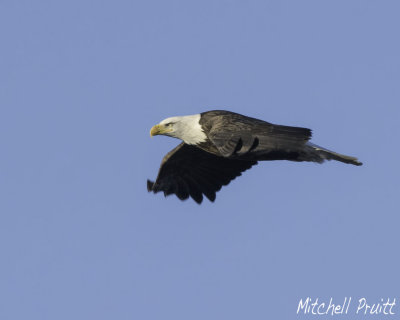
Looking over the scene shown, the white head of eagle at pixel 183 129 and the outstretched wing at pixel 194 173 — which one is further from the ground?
the white head of eagle at pixel 183 129

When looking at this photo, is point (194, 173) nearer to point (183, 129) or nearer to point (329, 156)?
point (183, 129)

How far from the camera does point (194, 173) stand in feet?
64.7

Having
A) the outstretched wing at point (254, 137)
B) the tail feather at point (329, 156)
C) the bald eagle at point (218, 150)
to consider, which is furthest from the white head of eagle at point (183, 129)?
the tail feather at point (329, 156)

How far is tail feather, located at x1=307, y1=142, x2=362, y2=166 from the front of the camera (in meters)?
17.2

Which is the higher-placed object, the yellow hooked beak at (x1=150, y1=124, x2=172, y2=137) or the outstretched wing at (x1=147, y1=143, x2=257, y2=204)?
the yellow hooked beak at (x1=150, y1=124, x2=172, y2=137)

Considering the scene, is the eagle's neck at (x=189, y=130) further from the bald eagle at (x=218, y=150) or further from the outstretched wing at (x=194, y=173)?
the outstretched wing at (x=194, y=173)

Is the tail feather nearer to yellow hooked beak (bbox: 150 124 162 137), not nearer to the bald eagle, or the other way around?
the bald eagle

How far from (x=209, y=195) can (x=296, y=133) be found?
3.53 metres

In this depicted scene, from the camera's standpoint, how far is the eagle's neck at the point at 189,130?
18.2 metres

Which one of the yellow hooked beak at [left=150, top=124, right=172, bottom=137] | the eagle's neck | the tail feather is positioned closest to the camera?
the tail feather

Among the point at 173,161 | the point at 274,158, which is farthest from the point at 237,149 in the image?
the point at 173,161

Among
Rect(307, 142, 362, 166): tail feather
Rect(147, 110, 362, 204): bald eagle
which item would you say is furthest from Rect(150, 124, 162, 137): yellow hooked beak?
Rect(307, 142, 362, 166): tail feather

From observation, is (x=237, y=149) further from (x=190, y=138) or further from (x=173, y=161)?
(x=173, y=161)

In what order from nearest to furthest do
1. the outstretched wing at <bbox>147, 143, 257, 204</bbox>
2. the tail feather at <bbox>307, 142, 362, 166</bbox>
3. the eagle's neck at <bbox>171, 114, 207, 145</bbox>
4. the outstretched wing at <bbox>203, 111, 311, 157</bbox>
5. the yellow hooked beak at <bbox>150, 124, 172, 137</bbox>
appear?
the outstretched wing at <bbox>203, 111, 311, 157</bbox> < the tail feather at <bbox>307, 142, 362, 166</bbox> < the eagle's neck at <bbox>171, 114, 207, 145</bbox> < the yellow hooked beak at <bbox>150, 124, 172, 137</bbox> < the outstretched wing at <bbox>147, 143, 257, 204</bbox>
